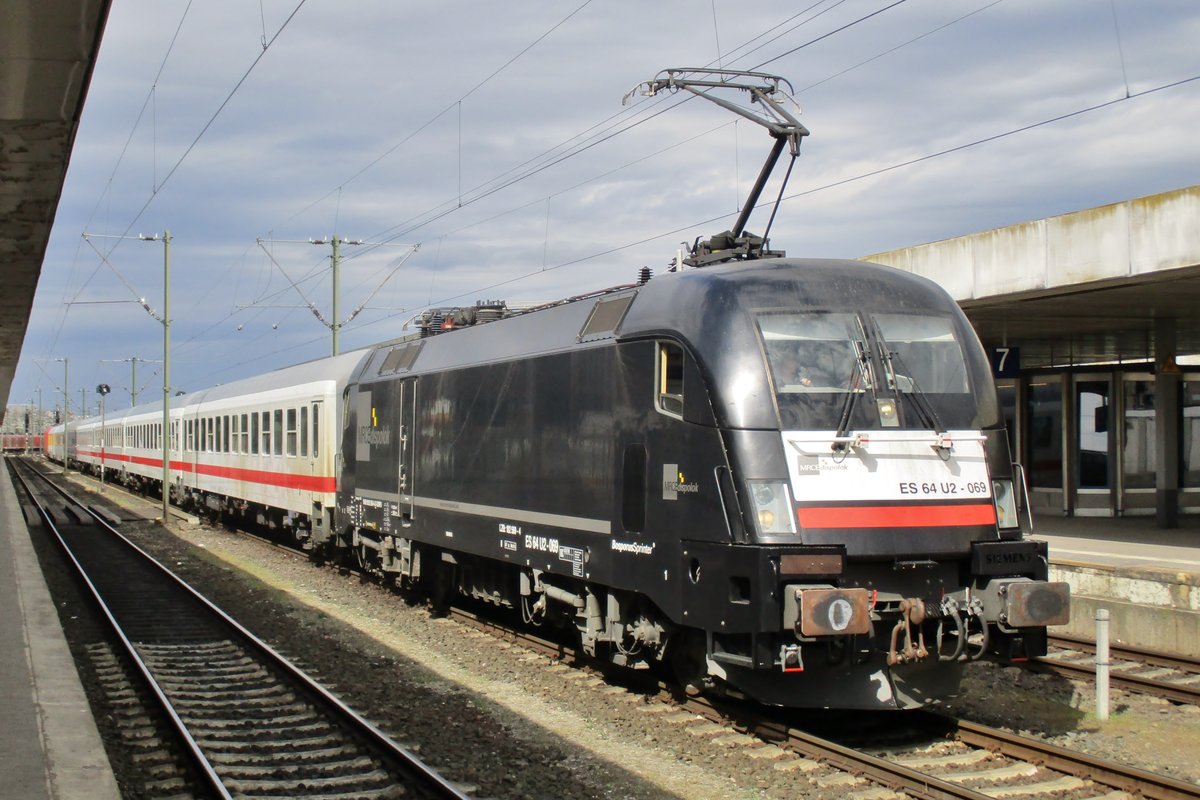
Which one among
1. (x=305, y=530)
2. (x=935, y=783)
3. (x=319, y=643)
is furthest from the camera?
(x=305, y=530)

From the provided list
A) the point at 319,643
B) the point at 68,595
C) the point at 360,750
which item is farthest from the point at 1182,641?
the point at 68,595

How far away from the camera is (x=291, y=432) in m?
20.6

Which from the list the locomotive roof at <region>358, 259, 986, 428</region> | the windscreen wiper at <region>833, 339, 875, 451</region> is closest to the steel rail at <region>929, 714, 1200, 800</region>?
the windscreen wiper at <region>833, 339, 875, 451</region>

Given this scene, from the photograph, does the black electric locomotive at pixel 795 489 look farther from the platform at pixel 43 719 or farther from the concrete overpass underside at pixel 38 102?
the concrete overpass underside at pixel 38 102

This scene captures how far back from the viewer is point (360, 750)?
8273 millimetres

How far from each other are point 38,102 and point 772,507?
5.82m

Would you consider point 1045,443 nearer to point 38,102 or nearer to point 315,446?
point 315,446

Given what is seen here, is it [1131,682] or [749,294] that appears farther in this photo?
[1131,682]

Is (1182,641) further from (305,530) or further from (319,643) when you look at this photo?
(305,530)

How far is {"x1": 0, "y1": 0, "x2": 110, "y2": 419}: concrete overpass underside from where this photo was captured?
6438mm

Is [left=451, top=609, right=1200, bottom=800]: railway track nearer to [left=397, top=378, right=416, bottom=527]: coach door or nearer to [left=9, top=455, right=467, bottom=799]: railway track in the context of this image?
[left=9, top=455, right=467, bottom=799]: railway track

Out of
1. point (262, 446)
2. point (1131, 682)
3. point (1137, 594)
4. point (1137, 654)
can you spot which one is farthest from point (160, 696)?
point (262, 446)

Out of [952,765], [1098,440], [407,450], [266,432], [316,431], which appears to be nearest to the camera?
[952,765]

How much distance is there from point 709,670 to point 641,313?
2.70 metres
